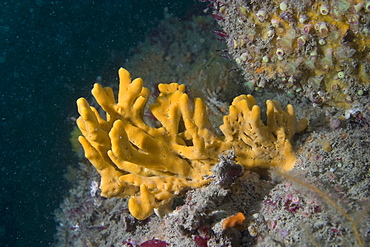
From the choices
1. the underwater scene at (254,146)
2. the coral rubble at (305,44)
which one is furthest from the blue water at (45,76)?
the coral rubble at (305,44)

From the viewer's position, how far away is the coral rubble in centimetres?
234

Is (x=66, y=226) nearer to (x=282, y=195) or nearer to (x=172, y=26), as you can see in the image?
(x=282, y=195)

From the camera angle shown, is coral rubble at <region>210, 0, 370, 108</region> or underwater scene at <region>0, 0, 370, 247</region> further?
coral rubble at <region>210, 0, 370, 108</region>

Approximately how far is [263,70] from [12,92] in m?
12.5

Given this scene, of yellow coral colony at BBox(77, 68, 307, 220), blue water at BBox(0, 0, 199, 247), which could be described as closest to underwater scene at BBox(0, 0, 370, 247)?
yellow coral colony at BBox(77, 68, 307, 220)

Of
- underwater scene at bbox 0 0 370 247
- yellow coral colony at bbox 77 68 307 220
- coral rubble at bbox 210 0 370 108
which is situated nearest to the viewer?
underwater scene at bbox 0 0 370 247

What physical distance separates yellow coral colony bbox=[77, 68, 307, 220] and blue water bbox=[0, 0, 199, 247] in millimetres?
6737

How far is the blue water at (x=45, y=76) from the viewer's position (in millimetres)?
9359

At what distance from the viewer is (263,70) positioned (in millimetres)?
2920

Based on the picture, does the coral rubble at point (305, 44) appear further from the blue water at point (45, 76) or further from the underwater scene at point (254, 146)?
the blue water at point (45, 76)

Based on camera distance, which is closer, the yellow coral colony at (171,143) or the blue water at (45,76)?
the yellow coral colony at (171,143)

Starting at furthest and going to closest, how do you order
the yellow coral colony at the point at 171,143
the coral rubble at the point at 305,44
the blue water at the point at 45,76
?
the blue water at the point at 45,76, the coral rubble at the point at 305,44, the yellow coral colony at the point at 171,143

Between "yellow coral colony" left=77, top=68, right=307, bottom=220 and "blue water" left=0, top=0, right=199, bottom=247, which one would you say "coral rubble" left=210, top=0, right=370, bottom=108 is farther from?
"blue water" left=0, top=0, right=199, bottom=247

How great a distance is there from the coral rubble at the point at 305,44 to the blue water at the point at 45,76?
668cm
